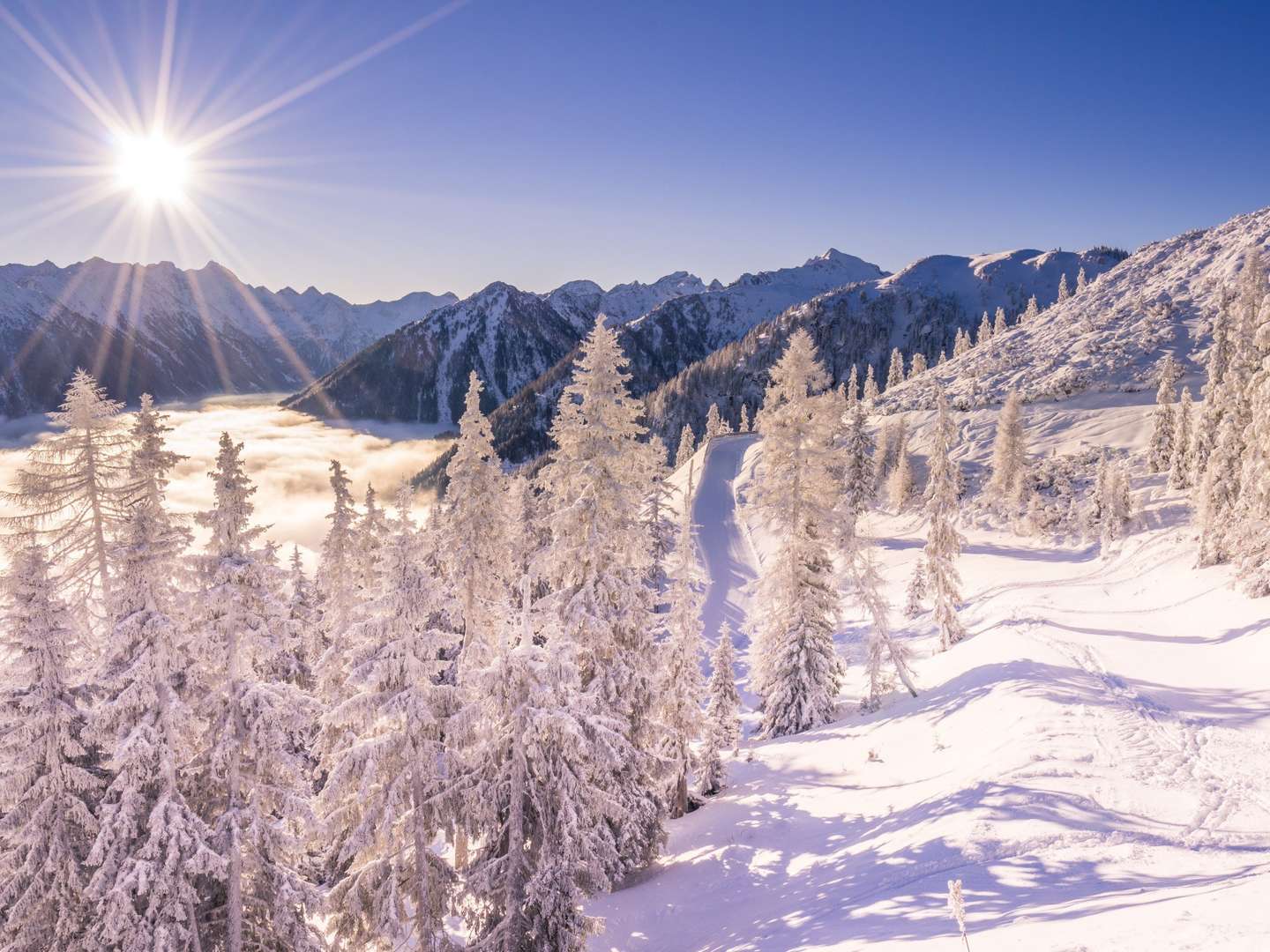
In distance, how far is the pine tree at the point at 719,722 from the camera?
20781 mm

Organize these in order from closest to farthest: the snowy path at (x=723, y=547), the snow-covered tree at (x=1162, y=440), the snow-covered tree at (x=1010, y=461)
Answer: the snowy path at (x=723, y=547) → the snow-covered tree at (x=1162, y=440) → the snow-covered tree at (x=1010, y=461)

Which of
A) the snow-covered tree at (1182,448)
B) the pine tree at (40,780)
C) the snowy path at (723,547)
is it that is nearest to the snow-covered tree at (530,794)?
the pine tree at (40,780)

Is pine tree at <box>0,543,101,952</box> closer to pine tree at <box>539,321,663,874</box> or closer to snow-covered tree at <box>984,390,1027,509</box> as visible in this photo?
pine tree at <box>539,321,663,874</box>

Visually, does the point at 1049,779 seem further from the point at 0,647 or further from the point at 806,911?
the point at 0,647

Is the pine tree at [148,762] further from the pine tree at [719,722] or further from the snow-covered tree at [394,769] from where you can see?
the pine tree at [719,722]

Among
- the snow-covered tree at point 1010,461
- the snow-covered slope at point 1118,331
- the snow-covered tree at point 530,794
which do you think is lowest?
the snow-covered tree at point 530,794

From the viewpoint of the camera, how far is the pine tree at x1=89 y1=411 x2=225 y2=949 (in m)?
11.4

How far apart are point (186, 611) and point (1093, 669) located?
78.2 ft

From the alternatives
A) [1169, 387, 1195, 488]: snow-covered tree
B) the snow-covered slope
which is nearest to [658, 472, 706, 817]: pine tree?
[1169, 387, 1195, 488]: snow-covered tree

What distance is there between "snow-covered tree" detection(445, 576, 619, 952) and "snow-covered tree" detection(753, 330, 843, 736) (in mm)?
11822

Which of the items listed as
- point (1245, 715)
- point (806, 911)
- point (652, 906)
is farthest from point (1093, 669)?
point (652, 906)

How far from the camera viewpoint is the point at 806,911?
1171 centimetres

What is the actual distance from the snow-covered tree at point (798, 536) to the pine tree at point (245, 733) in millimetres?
15582

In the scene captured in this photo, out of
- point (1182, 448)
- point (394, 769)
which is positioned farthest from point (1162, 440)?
point (394, 769)
